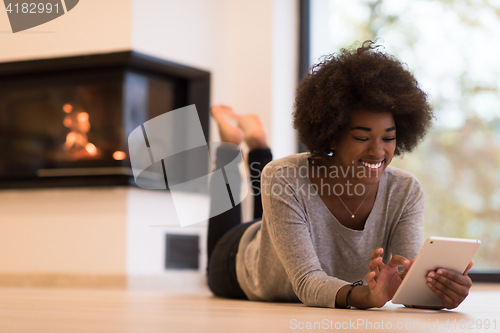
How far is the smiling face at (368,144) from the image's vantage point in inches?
57.6

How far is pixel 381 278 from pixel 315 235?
308 mm

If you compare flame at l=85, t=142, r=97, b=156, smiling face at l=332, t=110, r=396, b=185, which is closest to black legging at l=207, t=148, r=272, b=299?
smiling face at l=332, t=110, r=396, b=185

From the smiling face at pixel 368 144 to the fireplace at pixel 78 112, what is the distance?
178 cm

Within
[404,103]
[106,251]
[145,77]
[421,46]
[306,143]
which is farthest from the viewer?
[421,46]

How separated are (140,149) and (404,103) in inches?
81.4

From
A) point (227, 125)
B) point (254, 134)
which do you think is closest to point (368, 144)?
point (254, 134)

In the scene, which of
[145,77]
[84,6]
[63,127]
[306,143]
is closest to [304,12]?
[145,77]

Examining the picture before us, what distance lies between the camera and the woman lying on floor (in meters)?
1.42

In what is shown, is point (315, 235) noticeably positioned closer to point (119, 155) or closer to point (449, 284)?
point (449, 284)

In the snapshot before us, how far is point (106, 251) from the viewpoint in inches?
121

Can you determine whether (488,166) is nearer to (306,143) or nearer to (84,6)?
(306,143)

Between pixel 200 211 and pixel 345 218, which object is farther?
pixel 200 211

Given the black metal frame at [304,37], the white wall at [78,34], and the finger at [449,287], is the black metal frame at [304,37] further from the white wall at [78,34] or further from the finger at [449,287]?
the finger at [449,287]

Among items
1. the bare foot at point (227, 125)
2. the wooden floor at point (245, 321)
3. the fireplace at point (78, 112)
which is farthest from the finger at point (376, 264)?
the fireplace at point (78, 112)
